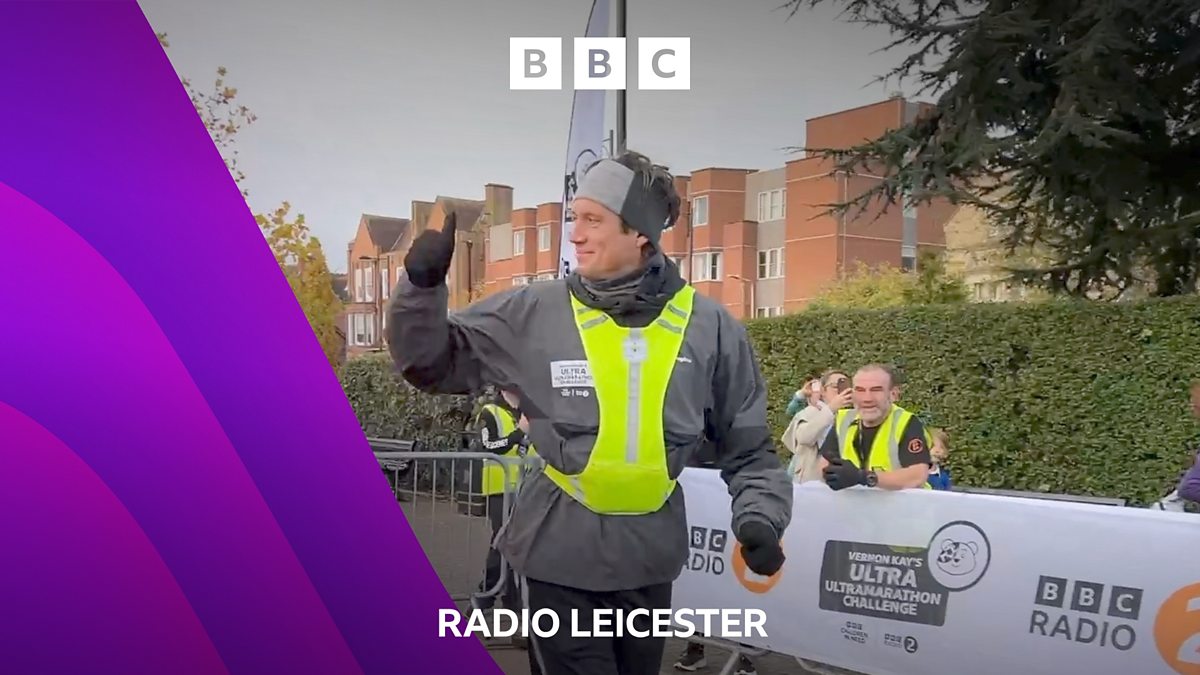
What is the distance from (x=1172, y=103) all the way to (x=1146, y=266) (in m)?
1.25

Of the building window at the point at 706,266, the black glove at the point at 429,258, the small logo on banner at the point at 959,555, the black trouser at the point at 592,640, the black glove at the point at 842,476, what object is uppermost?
the building window at the point at 706,266

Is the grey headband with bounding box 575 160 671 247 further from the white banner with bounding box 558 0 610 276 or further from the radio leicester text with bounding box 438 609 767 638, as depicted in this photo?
the white banner with bounding box 558 0 610 276

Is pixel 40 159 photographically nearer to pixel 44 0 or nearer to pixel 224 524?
pixel 44 0

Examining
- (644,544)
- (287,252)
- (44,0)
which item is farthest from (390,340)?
(287,252)

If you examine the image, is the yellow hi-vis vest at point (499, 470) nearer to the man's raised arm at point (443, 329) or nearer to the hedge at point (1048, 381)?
the man's raised arm at point (443, 329)

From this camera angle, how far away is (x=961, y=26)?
8195 mm

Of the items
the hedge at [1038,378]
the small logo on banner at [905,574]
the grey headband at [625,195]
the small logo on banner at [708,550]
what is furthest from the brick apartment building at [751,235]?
the grey headband at [625,195]

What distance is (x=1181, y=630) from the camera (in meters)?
3.29

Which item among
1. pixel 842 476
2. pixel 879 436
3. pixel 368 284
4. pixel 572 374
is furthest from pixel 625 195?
pixel 368 284

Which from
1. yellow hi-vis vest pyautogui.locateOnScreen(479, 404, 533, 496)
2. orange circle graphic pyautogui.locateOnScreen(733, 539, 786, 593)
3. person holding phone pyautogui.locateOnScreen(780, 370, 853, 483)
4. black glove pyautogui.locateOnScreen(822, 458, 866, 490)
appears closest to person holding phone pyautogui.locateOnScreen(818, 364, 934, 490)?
black glove pyautogui.locateOnScreen(822, 458, 866, 490)

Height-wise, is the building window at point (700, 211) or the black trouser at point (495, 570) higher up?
the building window at point (700, 211)

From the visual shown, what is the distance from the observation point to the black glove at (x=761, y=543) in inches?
81.9

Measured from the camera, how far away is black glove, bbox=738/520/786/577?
2.08 meters

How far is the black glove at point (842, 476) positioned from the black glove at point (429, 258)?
245 centimetres
